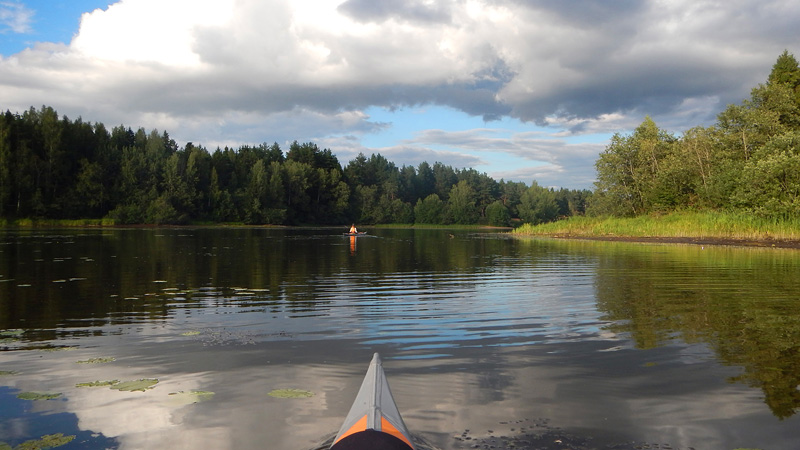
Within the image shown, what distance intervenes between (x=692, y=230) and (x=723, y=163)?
1166 cm

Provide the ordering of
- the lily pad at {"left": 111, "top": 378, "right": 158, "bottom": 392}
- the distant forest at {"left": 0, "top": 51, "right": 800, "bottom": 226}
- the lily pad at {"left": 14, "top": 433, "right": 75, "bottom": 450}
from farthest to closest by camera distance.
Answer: the distant forest at {"left": 0, "top": 51, "right": 800, "bottom": 226}
the lily pad at {"left": 111, "top": 378, "right": 158, "bottom": 392}
the lily pad at {"left": 14, "top": 433, "right": 75, "bottom": 450}

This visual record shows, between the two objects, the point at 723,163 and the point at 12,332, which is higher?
Result: the point at 723,163

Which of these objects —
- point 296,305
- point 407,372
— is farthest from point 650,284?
point 407,372

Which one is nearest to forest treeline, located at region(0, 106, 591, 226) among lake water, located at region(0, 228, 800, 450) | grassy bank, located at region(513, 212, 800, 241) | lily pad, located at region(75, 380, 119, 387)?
grassy bank, located at region(513, 212, 800, 241)

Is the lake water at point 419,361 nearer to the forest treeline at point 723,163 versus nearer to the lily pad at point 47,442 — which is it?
the lily pad at point 47,442

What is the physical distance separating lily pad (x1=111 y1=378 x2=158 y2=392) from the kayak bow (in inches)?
152

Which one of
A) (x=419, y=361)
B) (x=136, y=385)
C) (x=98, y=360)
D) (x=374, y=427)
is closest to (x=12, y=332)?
(x=98, y=360)

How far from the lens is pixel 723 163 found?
5853 cm

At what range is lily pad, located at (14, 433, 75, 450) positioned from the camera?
5.60 meters

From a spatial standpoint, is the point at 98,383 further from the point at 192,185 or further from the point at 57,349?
the point at 192,185

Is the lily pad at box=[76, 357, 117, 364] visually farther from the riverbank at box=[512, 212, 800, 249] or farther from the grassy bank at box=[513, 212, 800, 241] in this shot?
the grassy bank at box=[513, 212, 800, 241]

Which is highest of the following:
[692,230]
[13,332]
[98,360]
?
[692,230]

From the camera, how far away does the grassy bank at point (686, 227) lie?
44.8 meters

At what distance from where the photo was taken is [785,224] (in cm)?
4406
